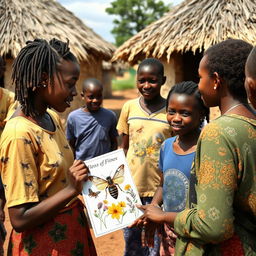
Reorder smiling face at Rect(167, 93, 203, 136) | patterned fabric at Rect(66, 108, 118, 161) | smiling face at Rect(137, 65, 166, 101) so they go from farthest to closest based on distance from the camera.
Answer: patterned fabric at Rect(66, 108, 118, 161)
smiling face at Rect(137, 65, 166, 101)
smiling face at Rect(167, 93, 203, 136)

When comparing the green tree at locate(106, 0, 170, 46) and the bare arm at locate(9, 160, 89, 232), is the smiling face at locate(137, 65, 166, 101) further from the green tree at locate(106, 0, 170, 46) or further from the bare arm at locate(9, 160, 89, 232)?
the green tree at locate(106, 0, 170, 46)

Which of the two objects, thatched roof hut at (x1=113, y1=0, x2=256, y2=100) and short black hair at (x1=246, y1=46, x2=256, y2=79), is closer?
short black hair at (x1=246, y1=46, x2=256, y2=79)

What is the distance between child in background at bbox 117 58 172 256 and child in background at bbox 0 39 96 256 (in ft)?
4.09

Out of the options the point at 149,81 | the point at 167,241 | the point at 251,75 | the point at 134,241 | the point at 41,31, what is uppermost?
the point at 41,31

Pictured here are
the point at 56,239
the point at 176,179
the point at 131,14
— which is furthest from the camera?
the point at 131,14

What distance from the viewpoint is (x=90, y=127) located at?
14.1ft

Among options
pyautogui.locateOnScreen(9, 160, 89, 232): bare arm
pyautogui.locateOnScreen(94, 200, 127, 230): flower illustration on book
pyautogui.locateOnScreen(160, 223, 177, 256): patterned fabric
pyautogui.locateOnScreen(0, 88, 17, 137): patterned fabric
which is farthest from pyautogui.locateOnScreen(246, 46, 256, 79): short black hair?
pyautogui.locateOnScreen(0, 88, 17, 137): patterned fabric

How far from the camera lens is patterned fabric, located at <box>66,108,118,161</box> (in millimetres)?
4293

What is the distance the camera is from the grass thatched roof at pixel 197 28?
744cm

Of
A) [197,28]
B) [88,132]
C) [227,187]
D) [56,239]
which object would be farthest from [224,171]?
[197,28]

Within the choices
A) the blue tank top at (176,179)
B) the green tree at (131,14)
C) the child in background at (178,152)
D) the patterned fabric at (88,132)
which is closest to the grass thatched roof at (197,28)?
the patterned fabric at (88,132)

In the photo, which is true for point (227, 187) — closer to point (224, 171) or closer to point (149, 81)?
point (224, 171)

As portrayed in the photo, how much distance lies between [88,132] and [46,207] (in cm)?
269

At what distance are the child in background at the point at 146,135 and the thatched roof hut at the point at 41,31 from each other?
578 centimetres
